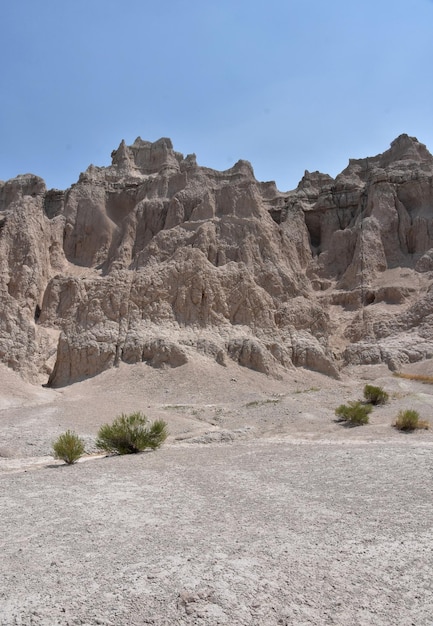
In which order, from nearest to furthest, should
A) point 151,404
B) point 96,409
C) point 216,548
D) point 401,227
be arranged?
1. point 216,548
2. point 96,409
3. point 151,404
4. point 401,227

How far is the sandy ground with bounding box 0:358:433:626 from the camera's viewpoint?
4.67 m

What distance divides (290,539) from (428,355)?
3388cm

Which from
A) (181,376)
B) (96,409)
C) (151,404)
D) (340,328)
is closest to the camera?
(96,409)

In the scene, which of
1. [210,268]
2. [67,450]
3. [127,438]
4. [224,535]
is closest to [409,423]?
[127,438]

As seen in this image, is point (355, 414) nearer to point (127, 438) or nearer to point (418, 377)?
point (127, 438)

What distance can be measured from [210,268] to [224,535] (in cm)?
3082

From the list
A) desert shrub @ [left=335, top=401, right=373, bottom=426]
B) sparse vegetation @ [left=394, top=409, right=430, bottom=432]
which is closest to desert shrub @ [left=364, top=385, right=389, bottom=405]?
desert shrub @ [left=335, top=401, right=373, bottom=426]

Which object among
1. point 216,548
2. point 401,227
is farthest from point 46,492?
point 401,227

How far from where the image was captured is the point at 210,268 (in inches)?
1449

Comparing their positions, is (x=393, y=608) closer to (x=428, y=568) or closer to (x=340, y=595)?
(x=340, y=595)

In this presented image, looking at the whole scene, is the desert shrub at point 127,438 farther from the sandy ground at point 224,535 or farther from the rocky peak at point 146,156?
the rocky peak at point 146,156

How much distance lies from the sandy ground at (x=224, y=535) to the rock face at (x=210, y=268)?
1722 centimetres

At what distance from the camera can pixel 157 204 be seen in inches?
1793

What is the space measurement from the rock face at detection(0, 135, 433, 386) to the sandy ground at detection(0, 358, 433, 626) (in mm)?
17216
